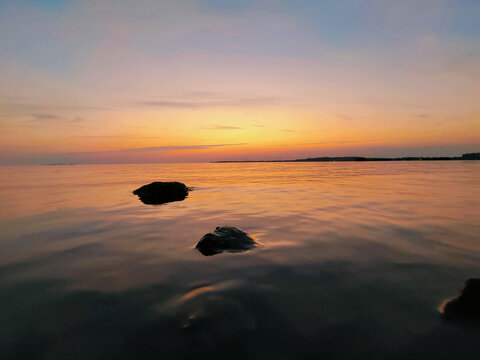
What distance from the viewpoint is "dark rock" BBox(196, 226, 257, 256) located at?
6.52m

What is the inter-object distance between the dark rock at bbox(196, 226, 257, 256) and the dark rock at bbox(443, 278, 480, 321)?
415 cm

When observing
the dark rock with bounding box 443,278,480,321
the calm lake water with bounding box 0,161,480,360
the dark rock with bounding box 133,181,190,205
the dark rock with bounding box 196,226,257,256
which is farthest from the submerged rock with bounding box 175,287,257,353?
the dark rock with bounding box 133,181,190,205

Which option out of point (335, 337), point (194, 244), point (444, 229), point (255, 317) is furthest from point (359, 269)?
point (444, 229)

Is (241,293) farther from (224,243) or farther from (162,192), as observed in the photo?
(162,192)

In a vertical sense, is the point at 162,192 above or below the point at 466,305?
below

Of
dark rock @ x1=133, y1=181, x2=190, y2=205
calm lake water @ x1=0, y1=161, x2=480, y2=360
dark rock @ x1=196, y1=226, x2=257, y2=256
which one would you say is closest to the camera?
calm lake water @ x1=0, y1=161, x2=480, y2=360

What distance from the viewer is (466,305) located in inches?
147

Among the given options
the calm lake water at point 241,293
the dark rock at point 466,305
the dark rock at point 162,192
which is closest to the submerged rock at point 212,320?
the calm lake water at point 241,293

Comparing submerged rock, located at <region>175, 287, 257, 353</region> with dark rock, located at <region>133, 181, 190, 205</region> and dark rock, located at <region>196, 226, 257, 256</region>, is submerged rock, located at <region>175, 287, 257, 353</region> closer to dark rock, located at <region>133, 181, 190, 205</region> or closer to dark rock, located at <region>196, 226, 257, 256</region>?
dark rock, located at <region>196, 226, 257, 256</region>

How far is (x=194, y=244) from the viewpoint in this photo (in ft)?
23.4

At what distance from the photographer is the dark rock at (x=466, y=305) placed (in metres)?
3.53

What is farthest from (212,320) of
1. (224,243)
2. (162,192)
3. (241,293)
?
(162,192)

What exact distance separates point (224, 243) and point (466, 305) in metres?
4.90

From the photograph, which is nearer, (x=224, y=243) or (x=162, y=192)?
(x=224, y=243)
